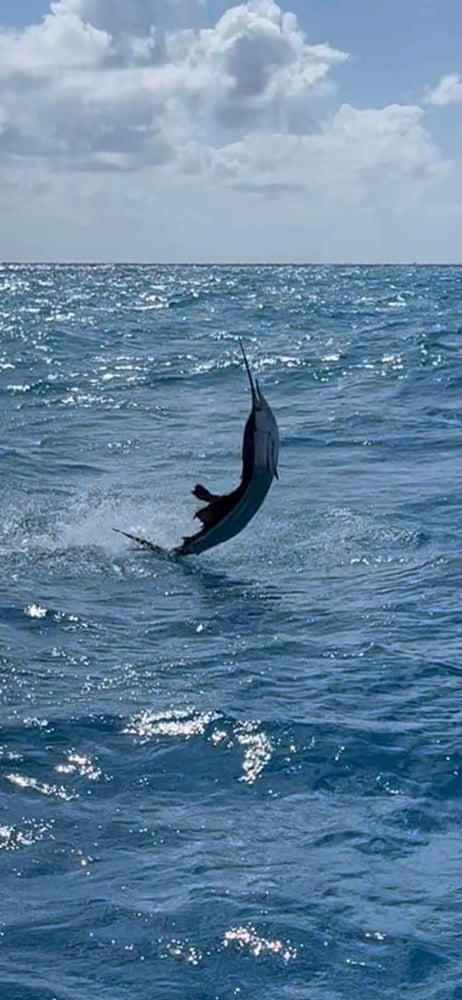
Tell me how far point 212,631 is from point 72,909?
17.6 feet

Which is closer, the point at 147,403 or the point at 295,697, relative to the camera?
the point at 295,697

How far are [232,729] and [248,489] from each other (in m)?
4.08

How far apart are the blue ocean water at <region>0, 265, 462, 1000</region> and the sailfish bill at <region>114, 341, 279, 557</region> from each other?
0.49 m

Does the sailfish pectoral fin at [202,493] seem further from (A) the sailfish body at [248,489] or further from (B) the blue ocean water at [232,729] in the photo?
(B) the blue ocean water at [232,729]

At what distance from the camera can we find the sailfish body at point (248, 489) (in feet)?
42.1

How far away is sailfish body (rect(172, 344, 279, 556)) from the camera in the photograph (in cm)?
1284

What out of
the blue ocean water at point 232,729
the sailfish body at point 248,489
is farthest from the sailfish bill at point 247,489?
the blue ocean water at point 232,729

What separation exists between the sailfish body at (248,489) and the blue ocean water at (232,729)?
0.48m

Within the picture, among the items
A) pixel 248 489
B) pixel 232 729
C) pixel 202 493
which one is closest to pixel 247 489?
pixel 248 489

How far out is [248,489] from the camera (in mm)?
13453

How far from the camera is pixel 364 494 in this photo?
18.9m

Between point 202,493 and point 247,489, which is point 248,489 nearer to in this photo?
point 247,489

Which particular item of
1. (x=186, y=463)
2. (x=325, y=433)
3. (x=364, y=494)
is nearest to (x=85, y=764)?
(x=364, y=494)

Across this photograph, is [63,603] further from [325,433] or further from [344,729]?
[325,433]
